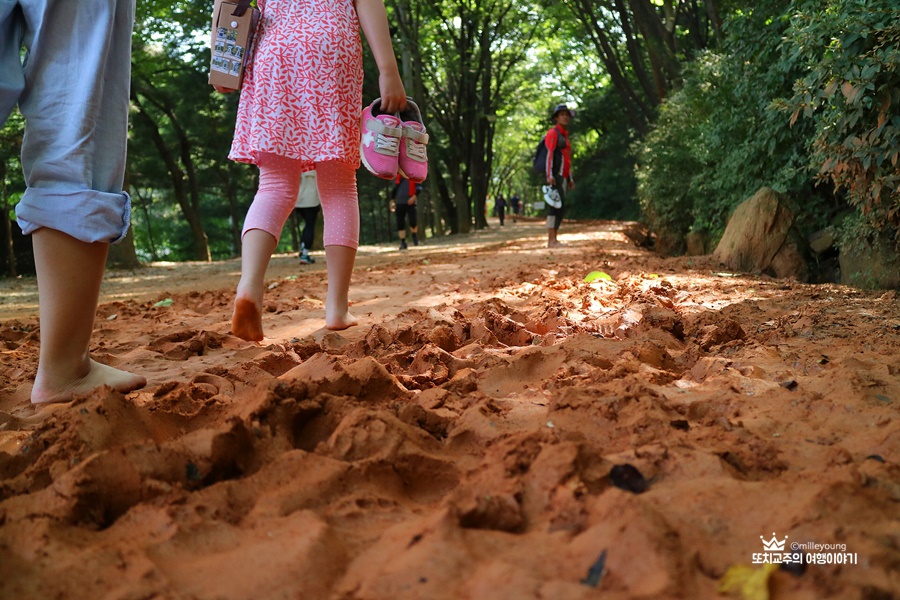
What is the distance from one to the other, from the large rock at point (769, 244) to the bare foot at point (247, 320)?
549 centimetres

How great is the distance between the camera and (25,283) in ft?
33.7

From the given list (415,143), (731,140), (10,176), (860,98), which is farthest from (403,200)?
(10,176)

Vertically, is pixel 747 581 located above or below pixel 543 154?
below

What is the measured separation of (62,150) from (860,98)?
457 centimetres

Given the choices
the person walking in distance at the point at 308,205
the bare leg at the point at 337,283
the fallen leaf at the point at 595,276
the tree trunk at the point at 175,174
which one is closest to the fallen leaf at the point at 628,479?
the bare leg at the point at 337,283

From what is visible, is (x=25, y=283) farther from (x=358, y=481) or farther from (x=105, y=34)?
(x=358, y=481)

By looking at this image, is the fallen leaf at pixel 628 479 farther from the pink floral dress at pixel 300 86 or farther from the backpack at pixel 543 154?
the backpack at pixel 543 154

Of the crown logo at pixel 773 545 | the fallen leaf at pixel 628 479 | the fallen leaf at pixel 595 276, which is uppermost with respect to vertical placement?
the fallen leaf at pixel 595 276

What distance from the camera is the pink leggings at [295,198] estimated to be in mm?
3373

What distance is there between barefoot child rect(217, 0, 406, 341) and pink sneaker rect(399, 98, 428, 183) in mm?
158

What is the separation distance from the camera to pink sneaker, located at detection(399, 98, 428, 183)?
3.59 metres

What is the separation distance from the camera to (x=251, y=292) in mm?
3221

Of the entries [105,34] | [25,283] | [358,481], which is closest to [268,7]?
[105,34]

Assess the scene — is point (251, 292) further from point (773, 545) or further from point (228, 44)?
point (773, 545)
